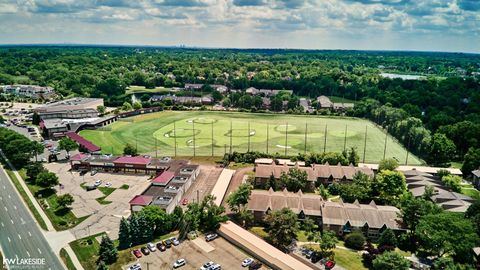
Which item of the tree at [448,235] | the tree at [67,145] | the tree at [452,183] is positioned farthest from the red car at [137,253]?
the tree at [452,183]

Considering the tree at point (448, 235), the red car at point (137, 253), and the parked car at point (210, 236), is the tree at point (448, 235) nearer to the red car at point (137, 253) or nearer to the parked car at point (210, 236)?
the parked car at point (210, 236)

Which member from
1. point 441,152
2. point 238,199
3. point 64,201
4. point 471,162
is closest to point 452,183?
point 471,162

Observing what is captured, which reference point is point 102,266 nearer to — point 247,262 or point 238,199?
point 247,262

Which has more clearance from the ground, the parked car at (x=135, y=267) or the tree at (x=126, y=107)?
the tree at (x=126, y=107)

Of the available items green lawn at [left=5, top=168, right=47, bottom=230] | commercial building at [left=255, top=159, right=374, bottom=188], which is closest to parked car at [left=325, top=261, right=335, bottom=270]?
commercial building at [left=255, top=159, right=374, bottom=188]

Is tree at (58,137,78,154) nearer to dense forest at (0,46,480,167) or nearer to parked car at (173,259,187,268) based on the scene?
parked car at (173,259,187,268)
